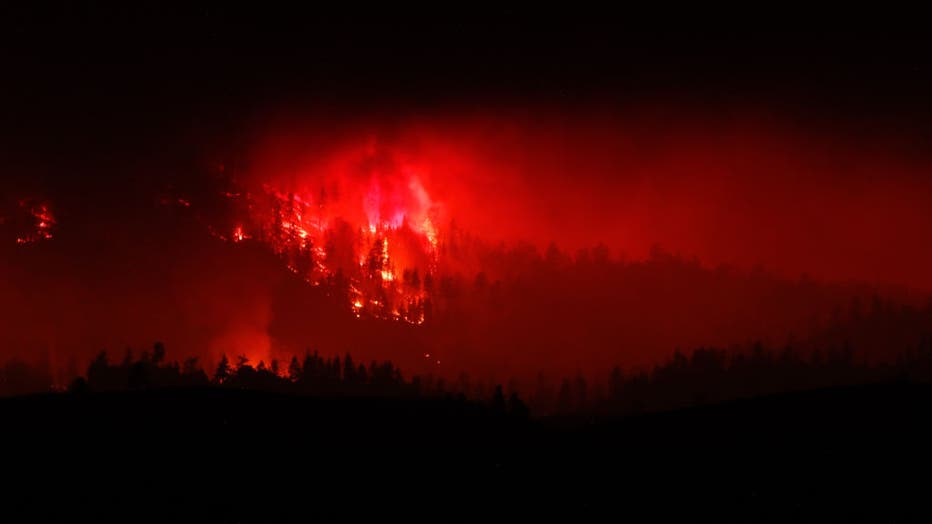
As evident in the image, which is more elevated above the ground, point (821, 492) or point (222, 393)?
point (222, 393)

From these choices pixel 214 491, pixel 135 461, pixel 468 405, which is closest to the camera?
pixel 214 491

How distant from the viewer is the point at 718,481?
5422cm

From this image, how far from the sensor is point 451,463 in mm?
60938

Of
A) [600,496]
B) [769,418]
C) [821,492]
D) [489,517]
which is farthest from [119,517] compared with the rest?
[769,418]

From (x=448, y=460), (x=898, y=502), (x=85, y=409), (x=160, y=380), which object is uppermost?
(x=160, y=380)

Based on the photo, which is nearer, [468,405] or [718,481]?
[718,481]

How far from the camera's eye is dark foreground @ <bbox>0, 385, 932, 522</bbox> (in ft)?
163

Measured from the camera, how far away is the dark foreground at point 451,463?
49781 millimetres

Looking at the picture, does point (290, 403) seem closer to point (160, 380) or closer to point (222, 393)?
point (222, 393)

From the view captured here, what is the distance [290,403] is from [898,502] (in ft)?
169

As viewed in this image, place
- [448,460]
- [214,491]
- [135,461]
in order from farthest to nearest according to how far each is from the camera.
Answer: [448,460] < [135,461] < [214,491]

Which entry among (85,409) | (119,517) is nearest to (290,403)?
(85,409)

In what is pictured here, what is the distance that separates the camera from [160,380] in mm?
198500

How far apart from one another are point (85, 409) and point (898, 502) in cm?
6011
